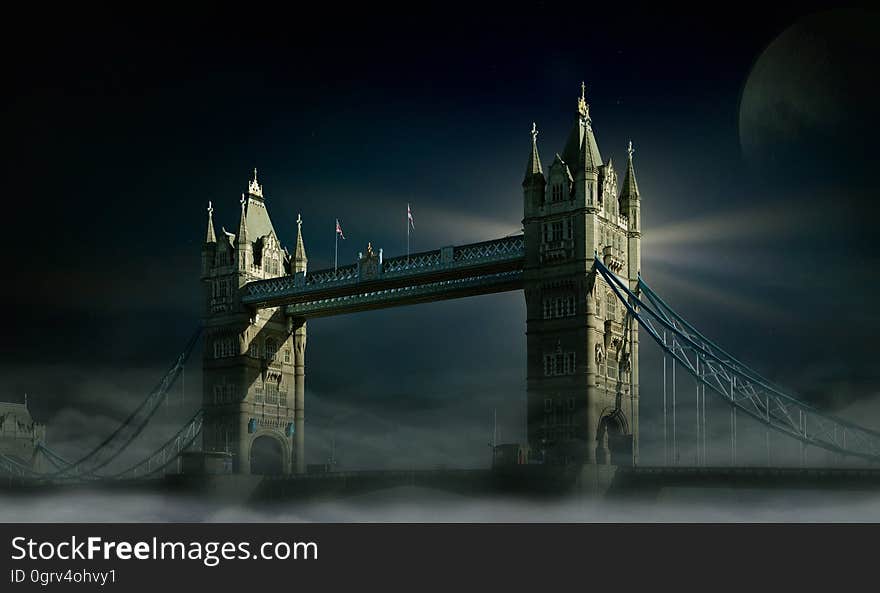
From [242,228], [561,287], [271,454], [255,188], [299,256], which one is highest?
[255,188]

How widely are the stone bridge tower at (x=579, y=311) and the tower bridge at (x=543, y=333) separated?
63 millimetres

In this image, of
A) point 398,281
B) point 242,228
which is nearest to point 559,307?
point 398,281

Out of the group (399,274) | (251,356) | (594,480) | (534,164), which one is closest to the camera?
(594,480)

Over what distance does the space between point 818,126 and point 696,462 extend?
14515 millimetres

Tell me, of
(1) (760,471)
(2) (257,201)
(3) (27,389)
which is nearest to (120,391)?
(3) (27,389)

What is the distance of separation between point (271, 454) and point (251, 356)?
5809 millimetres

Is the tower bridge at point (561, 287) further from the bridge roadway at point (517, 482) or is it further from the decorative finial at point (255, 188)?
the decorative finial at point (255, 188)

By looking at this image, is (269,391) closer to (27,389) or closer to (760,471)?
(27,389)

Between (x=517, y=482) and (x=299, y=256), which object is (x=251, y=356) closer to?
(x=299, y=256)

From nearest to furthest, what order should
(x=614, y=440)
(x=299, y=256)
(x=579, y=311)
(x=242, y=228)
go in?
(x=579, y=311) → (x=614, y=440) → (x=242, y=228) → (x=299, y=256)

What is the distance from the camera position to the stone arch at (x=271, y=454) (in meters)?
71.2

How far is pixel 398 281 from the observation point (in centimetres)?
6356

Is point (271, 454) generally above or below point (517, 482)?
above

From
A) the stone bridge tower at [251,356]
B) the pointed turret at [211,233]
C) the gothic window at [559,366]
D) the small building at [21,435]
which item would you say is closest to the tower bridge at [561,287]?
the gothic window at [559,366]
